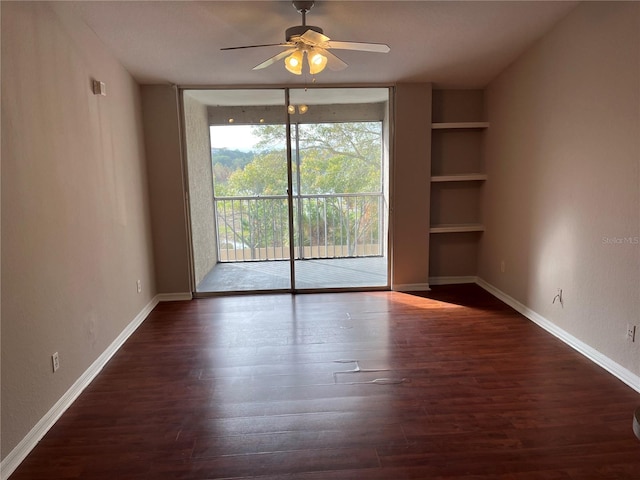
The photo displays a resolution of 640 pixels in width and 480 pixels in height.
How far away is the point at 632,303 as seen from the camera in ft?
7.73

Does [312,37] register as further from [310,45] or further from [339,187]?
[339,187]

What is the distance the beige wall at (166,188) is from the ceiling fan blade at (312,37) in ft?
6.68

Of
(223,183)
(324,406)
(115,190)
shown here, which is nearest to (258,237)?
(223,183)

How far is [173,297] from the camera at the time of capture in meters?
4.26

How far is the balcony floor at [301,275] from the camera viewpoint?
178 inches

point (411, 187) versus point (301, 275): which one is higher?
point (411, 187)

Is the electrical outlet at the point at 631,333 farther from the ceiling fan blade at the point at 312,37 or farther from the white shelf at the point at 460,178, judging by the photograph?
the ceiling fan blade at the point at 312,37

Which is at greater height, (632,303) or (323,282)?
(632,303)

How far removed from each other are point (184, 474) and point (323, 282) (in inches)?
117

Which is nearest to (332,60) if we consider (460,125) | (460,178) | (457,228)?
(460,125)

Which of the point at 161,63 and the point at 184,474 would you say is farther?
the point at 161,63

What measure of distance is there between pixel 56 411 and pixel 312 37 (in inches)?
99.9

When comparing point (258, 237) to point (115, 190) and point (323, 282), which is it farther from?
point (115, 190)

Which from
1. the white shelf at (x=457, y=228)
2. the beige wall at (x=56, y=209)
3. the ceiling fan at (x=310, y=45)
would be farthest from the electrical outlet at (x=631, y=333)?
the beige wall at (x=56, y=209)
